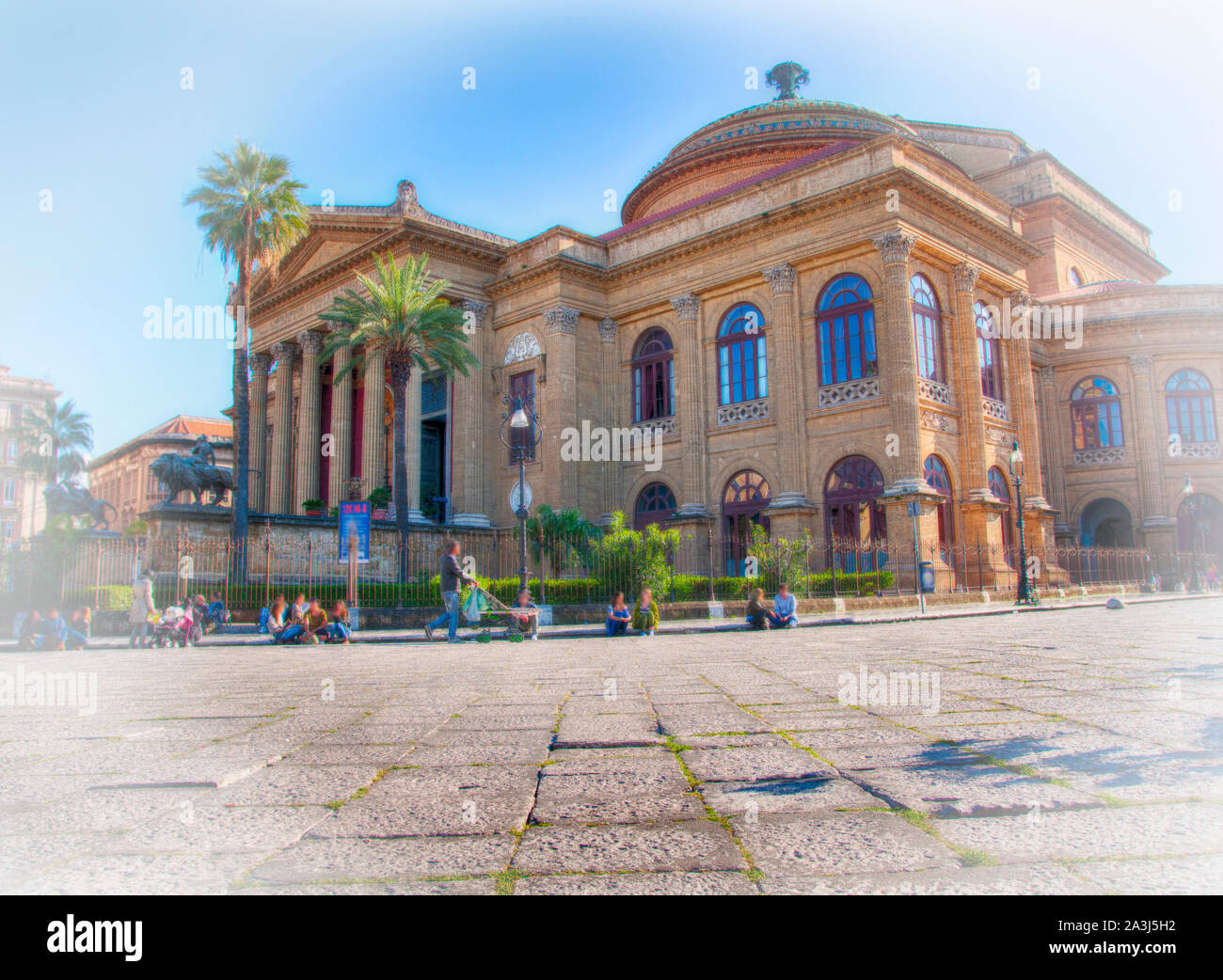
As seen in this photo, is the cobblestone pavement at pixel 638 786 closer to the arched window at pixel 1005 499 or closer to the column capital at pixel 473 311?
the arched window at pixel 1005 499

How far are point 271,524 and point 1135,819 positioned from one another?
26128 mm

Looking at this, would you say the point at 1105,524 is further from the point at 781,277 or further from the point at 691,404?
the point at 691,404

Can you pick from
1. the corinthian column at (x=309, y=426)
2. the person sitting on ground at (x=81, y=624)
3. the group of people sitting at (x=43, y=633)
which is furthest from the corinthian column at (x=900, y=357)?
the corinthian column at (x=309, y=426)

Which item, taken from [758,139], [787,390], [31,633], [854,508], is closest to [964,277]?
[787,390]

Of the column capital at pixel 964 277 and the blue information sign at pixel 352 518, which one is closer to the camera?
the blue information sign at pixel 352 518

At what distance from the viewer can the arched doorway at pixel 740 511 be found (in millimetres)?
27250

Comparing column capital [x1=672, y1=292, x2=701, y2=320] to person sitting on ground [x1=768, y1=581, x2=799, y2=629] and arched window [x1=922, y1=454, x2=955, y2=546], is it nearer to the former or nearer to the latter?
arched window [x1=922, y1=454, x2=955, y2=546]

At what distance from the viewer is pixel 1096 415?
112ft

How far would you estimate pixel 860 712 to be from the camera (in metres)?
5.13

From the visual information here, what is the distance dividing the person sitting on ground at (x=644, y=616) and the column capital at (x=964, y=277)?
1696 cm

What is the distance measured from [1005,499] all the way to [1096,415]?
32.1 ft

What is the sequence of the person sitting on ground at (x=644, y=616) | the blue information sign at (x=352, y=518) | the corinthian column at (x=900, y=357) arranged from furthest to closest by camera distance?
the corinthian column at (x=900, y=357) < the blue information sign at (x=352, y=518) < the person sitting on ground at (x=644, y=616)

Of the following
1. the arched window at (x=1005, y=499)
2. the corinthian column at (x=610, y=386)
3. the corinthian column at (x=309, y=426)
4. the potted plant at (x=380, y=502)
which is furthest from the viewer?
the corinthian column at (x=309, y=426)
